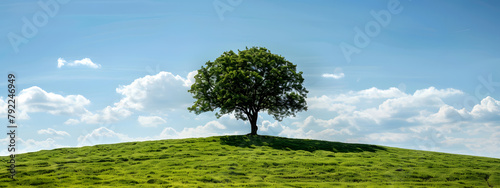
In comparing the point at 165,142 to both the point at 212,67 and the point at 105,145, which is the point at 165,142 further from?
the point at 212,67

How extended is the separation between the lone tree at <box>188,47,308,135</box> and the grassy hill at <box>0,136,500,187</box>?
6.19 meters

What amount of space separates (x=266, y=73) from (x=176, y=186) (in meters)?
32.2

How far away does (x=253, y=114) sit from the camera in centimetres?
5953

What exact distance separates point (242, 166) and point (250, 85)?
21.2m

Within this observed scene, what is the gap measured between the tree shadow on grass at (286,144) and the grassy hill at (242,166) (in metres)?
0.16

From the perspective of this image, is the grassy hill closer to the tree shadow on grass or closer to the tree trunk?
the tree shadow on grass

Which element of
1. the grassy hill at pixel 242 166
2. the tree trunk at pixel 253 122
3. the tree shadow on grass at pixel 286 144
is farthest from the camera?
the tree trunk at pixel 253 122

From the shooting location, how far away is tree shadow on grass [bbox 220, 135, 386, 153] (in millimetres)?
52156

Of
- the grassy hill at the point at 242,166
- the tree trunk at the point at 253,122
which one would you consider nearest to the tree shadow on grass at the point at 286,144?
the grassy hill at the point at 242,166

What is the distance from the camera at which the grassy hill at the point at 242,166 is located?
3406 cm

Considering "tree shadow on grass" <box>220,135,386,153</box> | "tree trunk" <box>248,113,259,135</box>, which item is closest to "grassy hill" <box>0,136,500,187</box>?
"tree shadow on grass" <box>220,135,386,153</box>

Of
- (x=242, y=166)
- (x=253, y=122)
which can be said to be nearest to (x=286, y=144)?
(x=253, y=122)

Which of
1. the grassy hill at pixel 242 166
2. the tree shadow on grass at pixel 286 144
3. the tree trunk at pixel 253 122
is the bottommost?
the grassy hill at pixel 242 166

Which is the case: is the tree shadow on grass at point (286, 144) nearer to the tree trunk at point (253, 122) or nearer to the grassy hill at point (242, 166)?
the grassy hill at point (242, 166)
